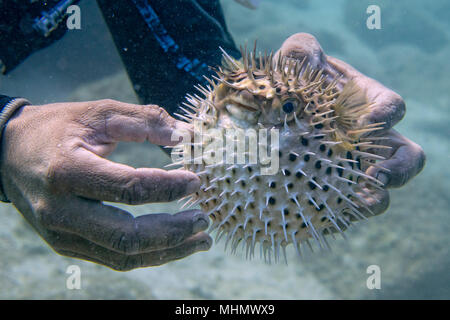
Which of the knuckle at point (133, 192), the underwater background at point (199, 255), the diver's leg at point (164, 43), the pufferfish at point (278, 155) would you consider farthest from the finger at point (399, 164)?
the underwater background at point (199, 255)

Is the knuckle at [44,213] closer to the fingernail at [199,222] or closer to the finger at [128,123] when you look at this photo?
the finger at [128,123]

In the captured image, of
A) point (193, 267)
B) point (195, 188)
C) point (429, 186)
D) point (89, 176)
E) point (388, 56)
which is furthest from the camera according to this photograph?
point (388, 56)

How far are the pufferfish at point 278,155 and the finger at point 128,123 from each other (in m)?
0.13

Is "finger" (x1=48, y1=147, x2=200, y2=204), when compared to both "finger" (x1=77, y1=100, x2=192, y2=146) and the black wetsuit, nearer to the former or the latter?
"finger" (x1=77, y1=100, x2=192, y2=146)

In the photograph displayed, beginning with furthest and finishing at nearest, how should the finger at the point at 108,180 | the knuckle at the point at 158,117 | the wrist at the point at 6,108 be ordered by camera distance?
1. the wrist at the point at 6,108
2. the knuckle at the point at 158,117
3. the finger at the point at 108,180

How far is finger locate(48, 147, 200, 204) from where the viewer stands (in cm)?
120

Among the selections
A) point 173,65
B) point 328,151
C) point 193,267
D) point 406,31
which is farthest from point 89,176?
point 406,31

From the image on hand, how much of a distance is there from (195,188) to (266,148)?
0.35m

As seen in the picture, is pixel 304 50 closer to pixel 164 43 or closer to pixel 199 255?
pixel 164 43

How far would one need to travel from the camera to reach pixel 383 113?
70.6 inches

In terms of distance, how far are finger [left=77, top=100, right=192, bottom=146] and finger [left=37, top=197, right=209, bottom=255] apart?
34 centimetres

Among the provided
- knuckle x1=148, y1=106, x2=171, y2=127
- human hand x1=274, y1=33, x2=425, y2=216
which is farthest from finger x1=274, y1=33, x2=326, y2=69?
knuckle x1=148, y1=106, x2=171, y2=127

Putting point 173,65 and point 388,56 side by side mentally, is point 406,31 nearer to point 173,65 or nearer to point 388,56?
point 388,56

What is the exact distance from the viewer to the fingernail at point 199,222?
1.33 metres
